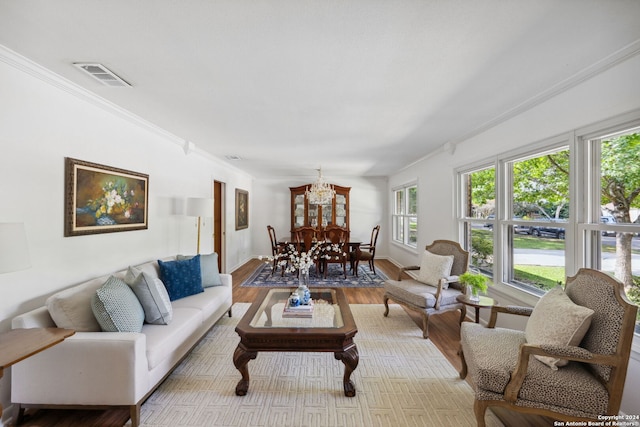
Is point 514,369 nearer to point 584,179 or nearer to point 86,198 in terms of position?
point 584,179

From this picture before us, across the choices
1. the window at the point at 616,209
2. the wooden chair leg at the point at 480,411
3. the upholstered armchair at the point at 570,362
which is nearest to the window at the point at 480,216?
the window at the point at 616,209

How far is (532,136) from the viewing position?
2.52 metres

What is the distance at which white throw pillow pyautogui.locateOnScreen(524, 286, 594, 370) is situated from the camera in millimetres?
1553

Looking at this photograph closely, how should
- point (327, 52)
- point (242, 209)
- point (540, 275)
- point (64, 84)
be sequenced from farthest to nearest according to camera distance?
point (242, 209)
point (540, 275)
point (64, 84)
point (327, 52)

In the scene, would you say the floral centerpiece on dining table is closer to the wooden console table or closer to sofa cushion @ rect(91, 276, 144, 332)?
sofa cushion @ rect(91, 276, 144, 332)

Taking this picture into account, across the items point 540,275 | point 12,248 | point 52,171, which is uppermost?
point 52,171

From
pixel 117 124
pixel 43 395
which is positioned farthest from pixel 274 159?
pixel 43 395

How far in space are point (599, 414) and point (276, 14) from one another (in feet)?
8.89

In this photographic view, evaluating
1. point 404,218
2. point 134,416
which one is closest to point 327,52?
point 134,416

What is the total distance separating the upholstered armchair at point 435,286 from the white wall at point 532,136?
451mm

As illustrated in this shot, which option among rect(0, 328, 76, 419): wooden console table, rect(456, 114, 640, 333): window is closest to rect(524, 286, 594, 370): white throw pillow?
rect(456, 114, 640, 333): window

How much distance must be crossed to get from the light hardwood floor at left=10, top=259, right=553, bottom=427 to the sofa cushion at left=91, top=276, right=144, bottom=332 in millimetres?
571

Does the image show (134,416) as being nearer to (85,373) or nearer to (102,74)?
(85,373)

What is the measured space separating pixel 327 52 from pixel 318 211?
5669mm
